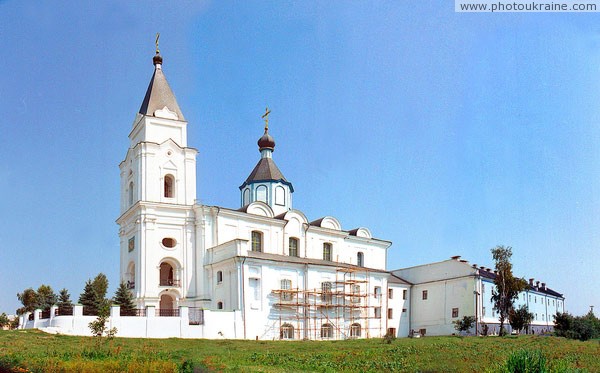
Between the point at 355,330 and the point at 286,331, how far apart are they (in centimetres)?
601

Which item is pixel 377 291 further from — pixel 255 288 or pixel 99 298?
pixel 99 298

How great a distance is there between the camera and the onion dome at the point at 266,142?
52344mm

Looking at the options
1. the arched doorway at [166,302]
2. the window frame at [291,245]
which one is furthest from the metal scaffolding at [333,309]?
the arched doorway at [166,302]

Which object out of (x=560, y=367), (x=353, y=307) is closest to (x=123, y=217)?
(x=353, y=307)

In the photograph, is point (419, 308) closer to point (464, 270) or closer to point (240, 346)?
point (464, 270)

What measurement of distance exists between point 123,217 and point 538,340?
27465 millimetres

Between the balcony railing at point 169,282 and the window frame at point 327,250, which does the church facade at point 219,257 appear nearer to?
the balcony railing at point 169,282

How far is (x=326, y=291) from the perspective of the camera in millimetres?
43469

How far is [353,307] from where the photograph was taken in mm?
44250

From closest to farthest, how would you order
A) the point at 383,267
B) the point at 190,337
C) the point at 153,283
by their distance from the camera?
the point at 190,337 → the point at 153,283 → the point at 383,267

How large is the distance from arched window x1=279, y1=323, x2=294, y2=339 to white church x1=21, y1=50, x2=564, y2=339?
0.06 m

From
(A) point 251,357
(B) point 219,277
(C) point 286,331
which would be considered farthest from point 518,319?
(A) point 251,357

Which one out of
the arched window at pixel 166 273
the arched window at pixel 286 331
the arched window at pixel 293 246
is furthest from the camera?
the arched window at pixel 293 246

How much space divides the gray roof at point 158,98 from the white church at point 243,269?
0.28 ft
